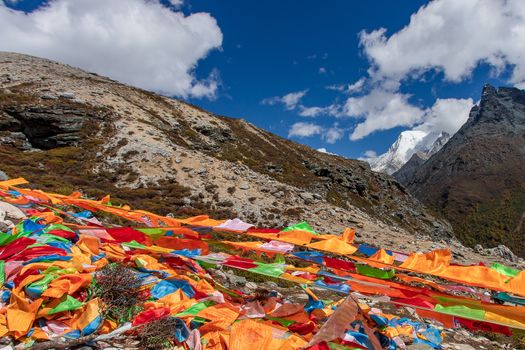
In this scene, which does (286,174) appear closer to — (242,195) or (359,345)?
(242,195)

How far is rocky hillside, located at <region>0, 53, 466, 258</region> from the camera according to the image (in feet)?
Answer: 74.6

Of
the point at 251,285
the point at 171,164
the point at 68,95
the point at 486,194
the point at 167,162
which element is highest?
the point at 486,194

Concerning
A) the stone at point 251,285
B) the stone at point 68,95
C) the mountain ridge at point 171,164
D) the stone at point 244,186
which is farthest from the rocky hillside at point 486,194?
the stone at point 251,285

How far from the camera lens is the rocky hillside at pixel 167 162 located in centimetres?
2275

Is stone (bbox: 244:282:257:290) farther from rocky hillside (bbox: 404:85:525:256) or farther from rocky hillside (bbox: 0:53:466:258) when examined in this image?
rocky hillside (bbox: 404:85:525:256)

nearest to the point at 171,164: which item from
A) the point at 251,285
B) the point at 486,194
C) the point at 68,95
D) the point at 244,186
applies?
the point at 244,186

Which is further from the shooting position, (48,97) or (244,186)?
(48,97)

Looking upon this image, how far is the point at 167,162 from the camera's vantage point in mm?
27516

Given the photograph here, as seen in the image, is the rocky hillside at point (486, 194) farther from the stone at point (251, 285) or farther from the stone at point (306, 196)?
the stone at point (251, 285)

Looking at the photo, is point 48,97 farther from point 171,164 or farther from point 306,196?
point 306,196

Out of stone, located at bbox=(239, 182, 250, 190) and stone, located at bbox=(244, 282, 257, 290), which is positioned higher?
stone, located at bbox=(239, 182, 250, 190)

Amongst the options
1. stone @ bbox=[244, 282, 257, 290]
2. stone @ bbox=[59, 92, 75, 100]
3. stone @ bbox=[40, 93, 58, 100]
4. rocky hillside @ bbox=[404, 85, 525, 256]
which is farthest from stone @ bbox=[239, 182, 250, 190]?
rocky hillside @ bbox=[404, 85, 525, 256]

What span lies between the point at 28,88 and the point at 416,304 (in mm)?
49500

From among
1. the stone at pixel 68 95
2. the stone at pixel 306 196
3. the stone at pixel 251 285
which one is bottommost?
the stone at pixel 251 285
